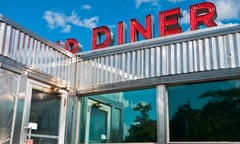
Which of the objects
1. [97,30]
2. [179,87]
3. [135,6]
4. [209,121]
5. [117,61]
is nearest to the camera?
[209,121]

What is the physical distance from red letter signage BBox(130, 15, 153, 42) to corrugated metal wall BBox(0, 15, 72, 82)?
7.11 feet

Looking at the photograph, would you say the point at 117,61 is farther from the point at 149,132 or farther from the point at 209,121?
the point at 209,121

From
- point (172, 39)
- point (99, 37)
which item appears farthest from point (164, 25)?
point (172, 39)

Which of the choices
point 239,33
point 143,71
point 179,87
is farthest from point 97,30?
point 239,33

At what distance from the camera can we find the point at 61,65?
574cm

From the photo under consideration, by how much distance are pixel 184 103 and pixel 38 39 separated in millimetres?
2650

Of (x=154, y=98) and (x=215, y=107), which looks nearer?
(x=215, y=107)

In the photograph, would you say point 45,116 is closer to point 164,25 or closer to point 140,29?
point 140,29

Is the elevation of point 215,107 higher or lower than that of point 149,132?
higher

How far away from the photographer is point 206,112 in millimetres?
4664

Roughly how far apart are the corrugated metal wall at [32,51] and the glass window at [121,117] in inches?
32.8

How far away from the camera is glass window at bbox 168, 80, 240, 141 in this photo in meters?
4.47

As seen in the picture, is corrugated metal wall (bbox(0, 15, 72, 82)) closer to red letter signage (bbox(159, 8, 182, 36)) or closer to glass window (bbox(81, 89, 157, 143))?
glass window (bbox(81, 89, 157, 143))

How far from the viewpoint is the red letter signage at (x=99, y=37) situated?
7.73 metres
